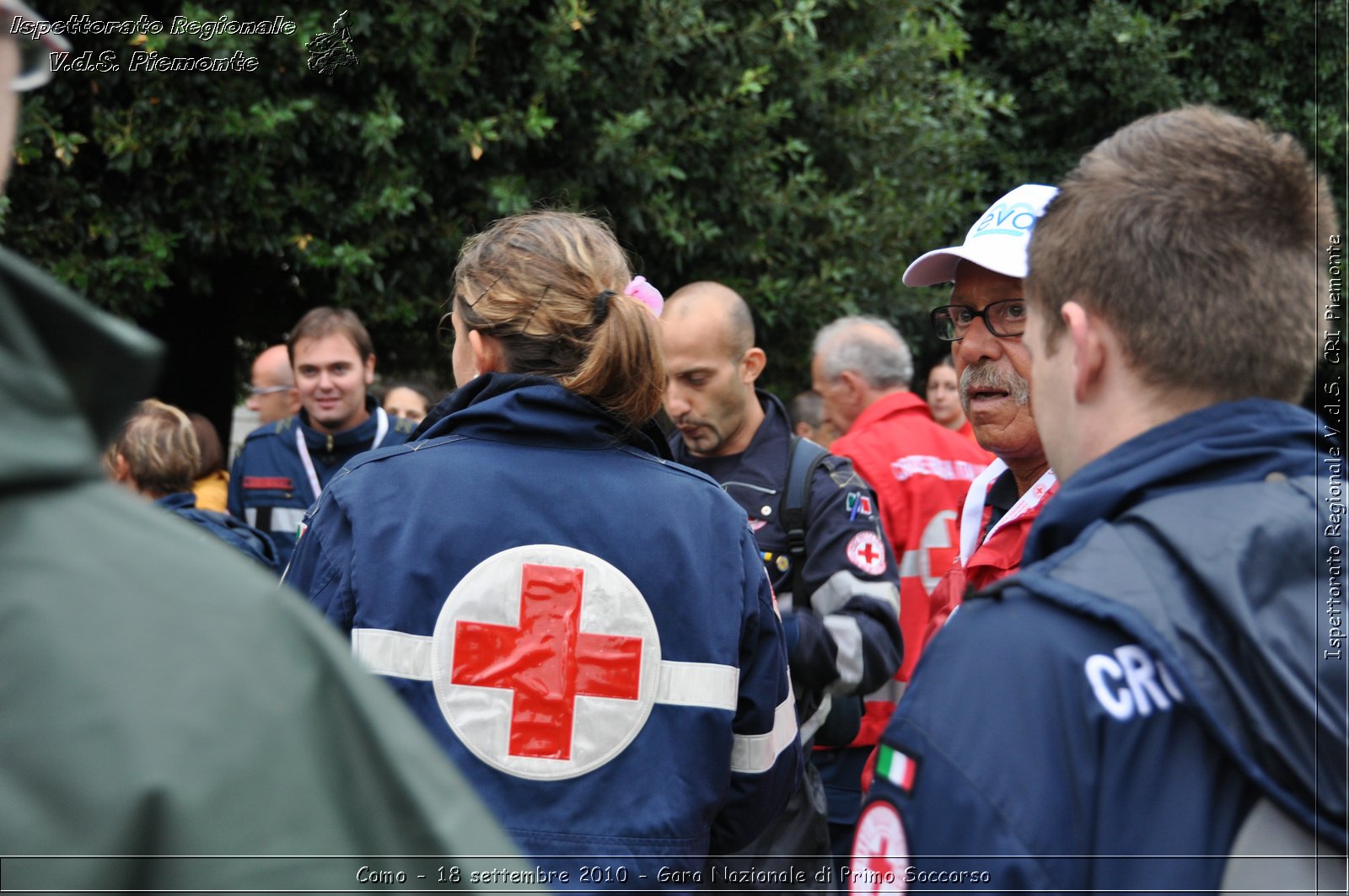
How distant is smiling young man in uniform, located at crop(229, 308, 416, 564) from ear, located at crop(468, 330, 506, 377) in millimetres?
3385

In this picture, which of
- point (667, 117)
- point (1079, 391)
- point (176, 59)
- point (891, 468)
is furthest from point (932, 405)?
point (1079, 391)

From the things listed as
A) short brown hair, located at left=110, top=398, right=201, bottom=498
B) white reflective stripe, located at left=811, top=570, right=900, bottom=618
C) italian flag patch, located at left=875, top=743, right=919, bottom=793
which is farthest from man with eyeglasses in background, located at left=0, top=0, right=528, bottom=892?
short brown hair, located at left=110, top=398, right=201, bottom=498

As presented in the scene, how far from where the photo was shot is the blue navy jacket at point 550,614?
86.7 inches

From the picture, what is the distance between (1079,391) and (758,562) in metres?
1.09

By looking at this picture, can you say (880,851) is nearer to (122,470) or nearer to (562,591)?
(562,591)

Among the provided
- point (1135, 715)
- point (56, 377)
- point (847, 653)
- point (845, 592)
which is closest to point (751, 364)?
point (845, 592)

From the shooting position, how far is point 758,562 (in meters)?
2.49

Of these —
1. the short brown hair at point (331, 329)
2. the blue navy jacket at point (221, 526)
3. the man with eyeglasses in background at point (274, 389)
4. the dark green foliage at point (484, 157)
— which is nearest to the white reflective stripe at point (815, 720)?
the blue navy jacket at point (221, 526)

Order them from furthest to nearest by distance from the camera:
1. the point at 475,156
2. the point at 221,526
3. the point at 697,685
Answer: the point at 475,156, the point at 221,526, the point at 697,685

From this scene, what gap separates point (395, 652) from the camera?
7.20ft

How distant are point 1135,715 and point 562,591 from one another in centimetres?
120

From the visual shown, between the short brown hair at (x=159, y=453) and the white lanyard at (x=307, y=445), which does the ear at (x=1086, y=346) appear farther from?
the white lanyard at (x=307, y=445)

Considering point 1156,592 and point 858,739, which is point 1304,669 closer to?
point 1156,592

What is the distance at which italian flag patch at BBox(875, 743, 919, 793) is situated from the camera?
131 cm
